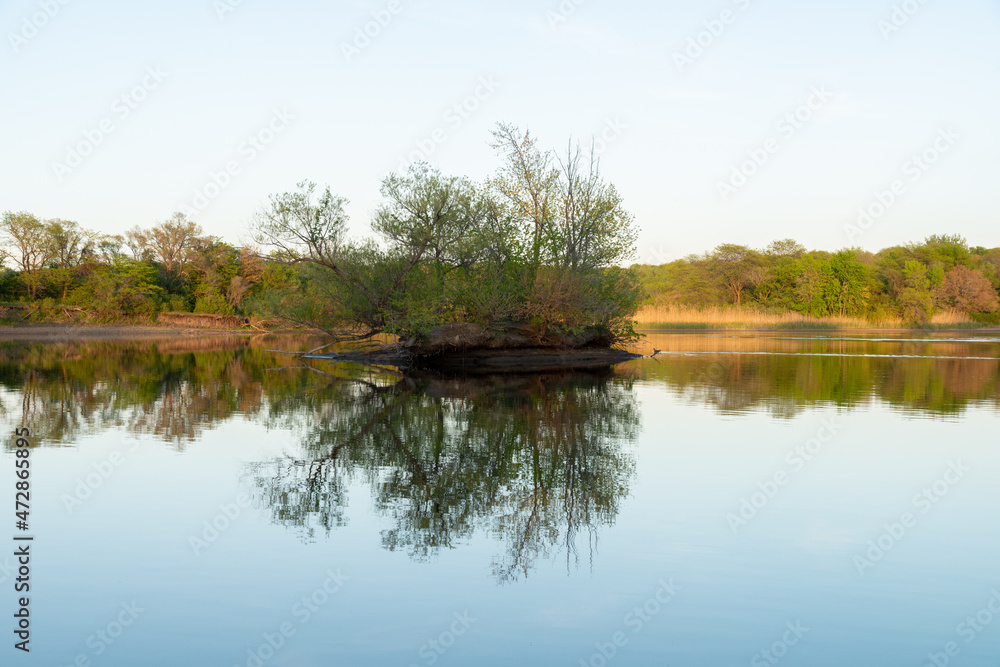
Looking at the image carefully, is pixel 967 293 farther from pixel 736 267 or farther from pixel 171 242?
pixel 171 242

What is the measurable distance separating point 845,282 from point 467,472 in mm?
70791

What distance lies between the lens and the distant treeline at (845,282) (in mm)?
68938

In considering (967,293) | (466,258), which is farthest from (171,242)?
(967,293)

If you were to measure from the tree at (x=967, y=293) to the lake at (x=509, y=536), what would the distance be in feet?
202

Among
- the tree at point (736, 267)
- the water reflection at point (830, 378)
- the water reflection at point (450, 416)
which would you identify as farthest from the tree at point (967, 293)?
the water reflection at point (450, 416)

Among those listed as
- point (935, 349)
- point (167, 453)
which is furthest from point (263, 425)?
point (935, 349)

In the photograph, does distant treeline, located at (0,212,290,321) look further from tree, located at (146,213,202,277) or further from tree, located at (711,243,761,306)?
tree, located at (711,243,761,306)

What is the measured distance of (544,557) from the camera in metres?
6.41

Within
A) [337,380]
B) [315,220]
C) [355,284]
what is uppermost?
[315,220]

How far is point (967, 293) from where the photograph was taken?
68.3 m

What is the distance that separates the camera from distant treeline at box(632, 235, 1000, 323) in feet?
226

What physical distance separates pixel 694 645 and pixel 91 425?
1180 cm

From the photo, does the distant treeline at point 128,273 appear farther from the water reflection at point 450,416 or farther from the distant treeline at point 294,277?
the water reflection at point 450,416

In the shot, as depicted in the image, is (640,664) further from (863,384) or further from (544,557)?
(863,384)
